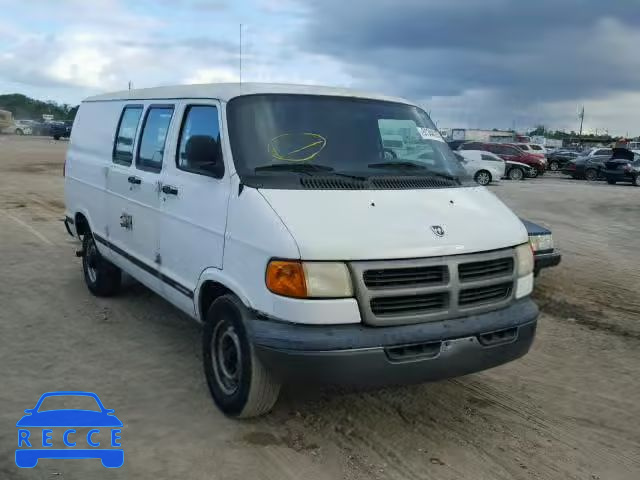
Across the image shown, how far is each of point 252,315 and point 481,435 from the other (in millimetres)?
1662

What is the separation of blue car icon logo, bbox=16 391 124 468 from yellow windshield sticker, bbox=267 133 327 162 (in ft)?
6.67

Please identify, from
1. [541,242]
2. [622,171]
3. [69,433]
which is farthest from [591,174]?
[69,433]

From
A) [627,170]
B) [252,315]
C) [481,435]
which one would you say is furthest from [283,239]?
[627,170]

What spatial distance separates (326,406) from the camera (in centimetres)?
429

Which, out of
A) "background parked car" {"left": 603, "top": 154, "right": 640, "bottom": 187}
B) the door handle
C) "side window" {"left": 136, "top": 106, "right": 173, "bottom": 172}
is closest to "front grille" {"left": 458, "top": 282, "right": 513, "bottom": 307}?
the door handle

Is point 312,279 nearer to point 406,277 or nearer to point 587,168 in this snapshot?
point 406,277

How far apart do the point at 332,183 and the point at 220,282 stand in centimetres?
95

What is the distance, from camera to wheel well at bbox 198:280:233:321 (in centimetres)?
414

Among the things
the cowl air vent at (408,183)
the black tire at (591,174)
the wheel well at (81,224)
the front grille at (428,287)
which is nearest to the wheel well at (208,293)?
the front grille at (428,287)

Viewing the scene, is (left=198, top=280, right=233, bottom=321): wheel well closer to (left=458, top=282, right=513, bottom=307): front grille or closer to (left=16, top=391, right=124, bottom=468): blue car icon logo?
(left=16, top=391, right=124, bottom=468): blue car icon logo

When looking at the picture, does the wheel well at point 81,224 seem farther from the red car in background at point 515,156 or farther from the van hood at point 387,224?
the red car in background at point 515,156

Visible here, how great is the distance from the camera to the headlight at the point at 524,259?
4039 millimetres

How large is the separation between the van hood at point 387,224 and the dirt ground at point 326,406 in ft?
3.97

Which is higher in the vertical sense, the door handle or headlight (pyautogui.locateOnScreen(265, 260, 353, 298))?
the door handle
